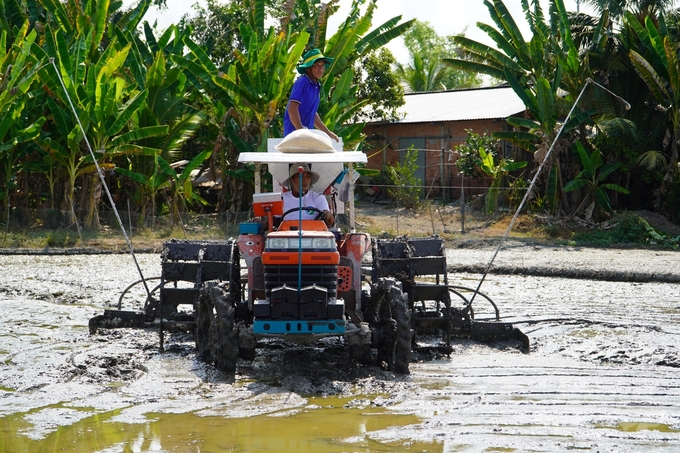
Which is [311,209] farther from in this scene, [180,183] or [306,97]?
[180,183]

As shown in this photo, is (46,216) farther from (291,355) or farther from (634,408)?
(634,408)

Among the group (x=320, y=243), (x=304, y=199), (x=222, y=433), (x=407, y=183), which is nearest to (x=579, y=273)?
(x=304, y=199)

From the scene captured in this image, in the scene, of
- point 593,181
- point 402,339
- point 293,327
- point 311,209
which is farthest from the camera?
point 593,181

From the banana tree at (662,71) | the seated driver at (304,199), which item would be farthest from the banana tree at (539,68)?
the seated driver at (304,199)

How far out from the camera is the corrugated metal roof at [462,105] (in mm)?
31281

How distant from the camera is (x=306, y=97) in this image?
400 inches

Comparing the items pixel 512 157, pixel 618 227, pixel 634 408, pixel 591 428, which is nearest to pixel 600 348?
pixel 634 408

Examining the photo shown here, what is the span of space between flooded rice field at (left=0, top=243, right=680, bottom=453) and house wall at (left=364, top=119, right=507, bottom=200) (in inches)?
736

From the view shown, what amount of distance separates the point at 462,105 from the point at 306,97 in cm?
2465

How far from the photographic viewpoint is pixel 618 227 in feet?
75.7

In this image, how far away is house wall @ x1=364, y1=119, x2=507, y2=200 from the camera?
3125cm

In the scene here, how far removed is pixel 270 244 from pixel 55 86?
14369mm

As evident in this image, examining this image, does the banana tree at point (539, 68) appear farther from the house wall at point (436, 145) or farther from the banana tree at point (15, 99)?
the banana tree at point (15, 99)

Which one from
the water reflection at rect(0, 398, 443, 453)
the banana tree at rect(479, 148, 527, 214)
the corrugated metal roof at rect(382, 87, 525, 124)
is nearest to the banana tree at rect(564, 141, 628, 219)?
the banana tree at rect(479, 148, 527, 214)
